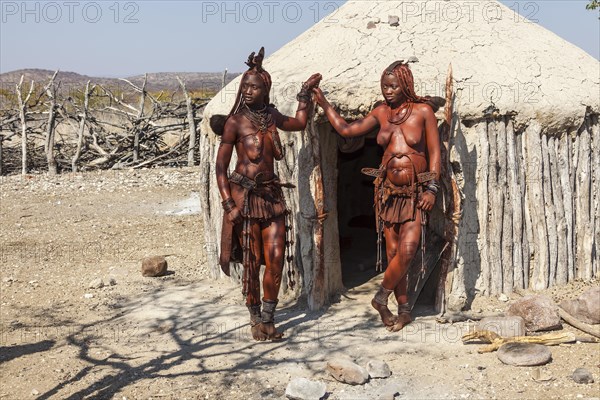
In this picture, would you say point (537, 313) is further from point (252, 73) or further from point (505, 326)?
point (252, 73)

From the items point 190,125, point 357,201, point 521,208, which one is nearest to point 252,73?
point 521,208

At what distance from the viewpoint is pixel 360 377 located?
414cm

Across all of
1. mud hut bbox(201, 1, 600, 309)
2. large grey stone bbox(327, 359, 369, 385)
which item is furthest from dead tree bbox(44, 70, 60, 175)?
large grey stone bbox(327, 359, 369, 385)

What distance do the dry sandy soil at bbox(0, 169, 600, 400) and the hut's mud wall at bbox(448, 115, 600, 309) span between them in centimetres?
23

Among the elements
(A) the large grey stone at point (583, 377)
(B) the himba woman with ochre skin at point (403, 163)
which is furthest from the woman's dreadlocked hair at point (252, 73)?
(A) the large grey stone at point (583, 377)

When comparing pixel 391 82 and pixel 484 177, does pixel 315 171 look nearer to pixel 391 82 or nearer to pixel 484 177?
pixel 391 82

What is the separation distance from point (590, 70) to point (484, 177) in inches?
74.0

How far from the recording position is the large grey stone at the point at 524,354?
170 inches

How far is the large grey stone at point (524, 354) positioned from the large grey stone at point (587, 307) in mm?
834

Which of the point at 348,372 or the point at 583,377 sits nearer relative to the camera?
the point at 583,377

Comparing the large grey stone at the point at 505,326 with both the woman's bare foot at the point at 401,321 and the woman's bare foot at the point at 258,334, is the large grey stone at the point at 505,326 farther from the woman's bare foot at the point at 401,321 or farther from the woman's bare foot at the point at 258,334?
the woman's bare foot at the point at 258,334

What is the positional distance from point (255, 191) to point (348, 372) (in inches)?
55.5

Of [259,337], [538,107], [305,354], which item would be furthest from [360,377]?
[538,107]

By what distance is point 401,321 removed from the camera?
5.03m
